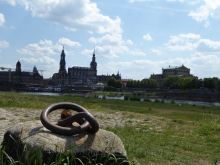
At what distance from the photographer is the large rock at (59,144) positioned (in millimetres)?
7391

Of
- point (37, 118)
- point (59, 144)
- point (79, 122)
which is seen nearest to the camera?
point (59, 144)

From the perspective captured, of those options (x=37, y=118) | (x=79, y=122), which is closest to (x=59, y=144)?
(x=79, y=122)

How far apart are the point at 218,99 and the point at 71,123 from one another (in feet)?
463

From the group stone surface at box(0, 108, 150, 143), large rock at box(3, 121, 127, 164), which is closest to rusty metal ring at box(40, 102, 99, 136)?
large rock at box(3, 121, 127, 164)

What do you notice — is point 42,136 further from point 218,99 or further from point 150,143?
point 218,99

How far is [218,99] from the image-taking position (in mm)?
145375

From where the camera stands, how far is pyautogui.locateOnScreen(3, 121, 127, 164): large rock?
7391 millimetres

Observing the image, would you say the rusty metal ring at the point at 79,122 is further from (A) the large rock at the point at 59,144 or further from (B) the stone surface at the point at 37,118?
(B) the stone surface at the point at 37,118

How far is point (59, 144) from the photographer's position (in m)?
7.62

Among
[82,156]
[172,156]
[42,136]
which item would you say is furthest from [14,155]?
[172,156]

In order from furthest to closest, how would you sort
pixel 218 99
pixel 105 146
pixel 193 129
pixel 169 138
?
pixel 218 99 → pixel 193 129 → pixel 169 138 → pixel 105 146

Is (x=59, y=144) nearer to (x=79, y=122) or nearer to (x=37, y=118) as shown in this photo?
(x=79, y=122)

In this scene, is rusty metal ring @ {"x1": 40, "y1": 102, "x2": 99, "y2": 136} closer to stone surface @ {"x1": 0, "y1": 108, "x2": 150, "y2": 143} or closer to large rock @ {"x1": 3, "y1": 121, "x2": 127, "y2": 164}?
large rock @ {"x1": 3, "y1": 121, "x2": 127, "y2": 164}

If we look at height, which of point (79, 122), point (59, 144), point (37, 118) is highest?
point (79, 122)
